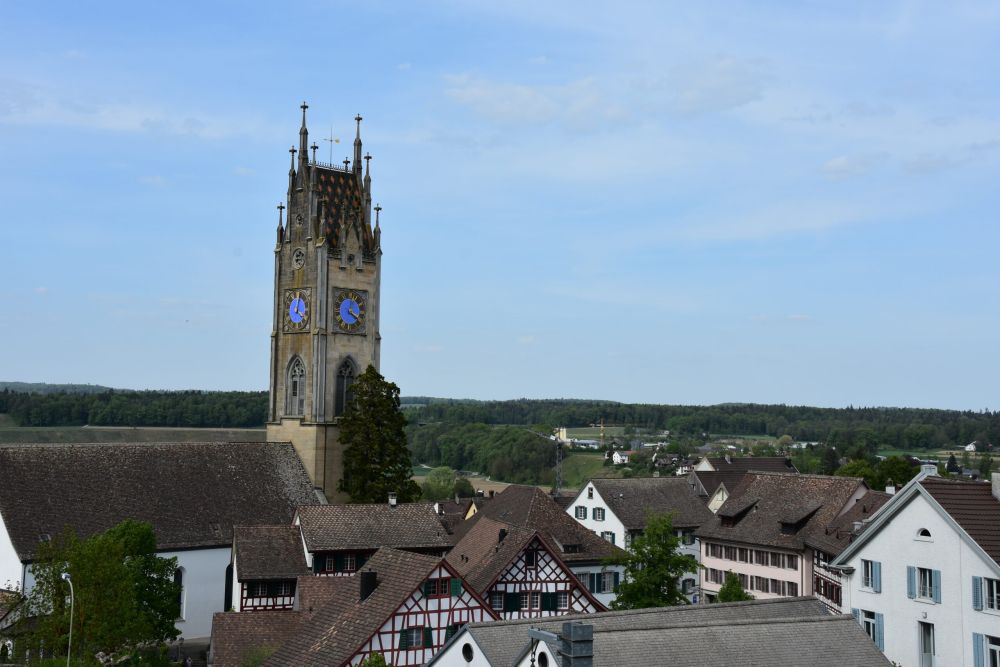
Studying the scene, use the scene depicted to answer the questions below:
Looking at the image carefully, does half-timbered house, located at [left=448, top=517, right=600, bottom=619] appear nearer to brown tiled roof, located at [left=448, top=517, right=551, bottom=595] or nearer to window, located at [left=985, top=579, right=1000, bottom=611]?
brown tiled roof, located at [left=448, top=517, right=551, bottom=595]

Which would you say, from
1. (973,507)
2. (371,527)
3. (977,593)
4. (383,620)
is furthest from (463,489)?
(977,593)

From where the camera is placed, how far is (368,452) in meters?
66.9

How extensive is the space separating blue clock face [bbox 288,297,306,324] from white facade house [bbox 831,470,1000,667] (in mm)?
41417

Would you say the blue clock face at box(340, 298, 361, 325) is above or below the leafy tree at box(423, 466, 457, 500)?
above

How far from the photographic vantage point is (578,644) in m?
23.9

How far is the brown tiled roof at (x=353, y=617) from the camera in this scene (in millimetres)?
36156

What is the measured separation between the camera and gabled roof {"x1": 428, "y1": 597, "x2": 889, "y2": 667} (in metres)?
25.8

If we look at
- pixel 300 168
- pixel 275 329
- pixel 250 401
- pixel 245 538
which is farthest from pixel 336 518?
pixel 250 401

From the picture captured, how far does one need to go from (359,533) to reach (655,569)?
1572cm

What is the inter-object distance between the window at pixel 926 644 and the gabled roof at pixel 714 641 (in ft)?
27.8

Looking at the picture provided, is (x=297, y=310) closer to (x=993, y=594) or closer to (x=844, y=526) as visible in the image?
(x=844, y=526)

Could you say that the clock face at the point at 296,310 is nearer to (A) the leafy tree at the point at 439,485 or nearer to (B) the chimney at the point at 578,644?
(B) the chimney at the point at 578,644

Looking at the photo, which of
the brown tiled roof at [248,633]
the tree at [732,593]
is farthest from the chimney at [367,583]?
the tree at [732,593]

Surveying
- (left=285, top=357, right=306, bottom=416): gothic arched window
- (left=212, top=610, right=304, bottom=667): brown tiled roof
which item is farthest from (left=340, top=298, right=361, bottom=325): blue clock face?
(left=212, top=610, right=304, bottom=667): brown tiled roof
